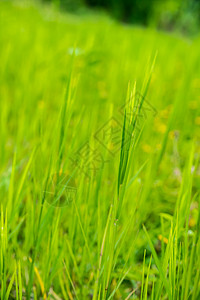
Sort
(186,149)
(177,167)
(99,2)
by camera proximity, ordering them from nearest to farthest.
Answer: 1. (177,167)
2. (186,149)
3. (99,2)

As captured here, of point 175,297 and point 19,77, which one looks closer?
point 175,297

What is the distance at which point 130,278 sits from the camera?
0.70 metres

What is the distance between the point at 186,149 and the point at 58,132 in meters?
0.86

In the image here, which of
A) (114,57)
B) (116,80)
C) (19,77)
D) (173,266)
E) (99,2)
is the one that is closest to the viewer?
(173,266)

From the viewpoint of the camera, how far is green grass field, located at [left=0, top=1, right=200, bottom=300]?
515 mm

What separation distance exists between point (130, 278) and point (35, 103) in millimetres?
978

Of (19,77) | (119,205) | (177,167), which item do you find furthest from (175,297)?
(19,77)

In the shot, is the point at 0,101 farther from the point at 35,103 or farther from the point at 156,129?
the point at 156,129

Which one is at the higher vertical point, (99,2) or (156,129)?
(99,2)

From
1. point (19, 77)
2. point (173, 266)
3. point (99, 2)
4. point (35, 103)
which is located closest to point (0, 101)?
point (35, 103)

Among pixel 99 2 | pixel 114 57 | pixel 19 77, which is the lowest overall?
pixel 19 77

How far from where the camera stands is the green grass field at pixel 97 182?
20.3 inches

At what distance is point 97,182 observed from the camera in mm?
653

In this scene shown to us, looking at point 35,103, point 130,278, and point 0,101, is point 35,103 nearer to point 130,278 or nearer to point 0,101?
point 0,101
